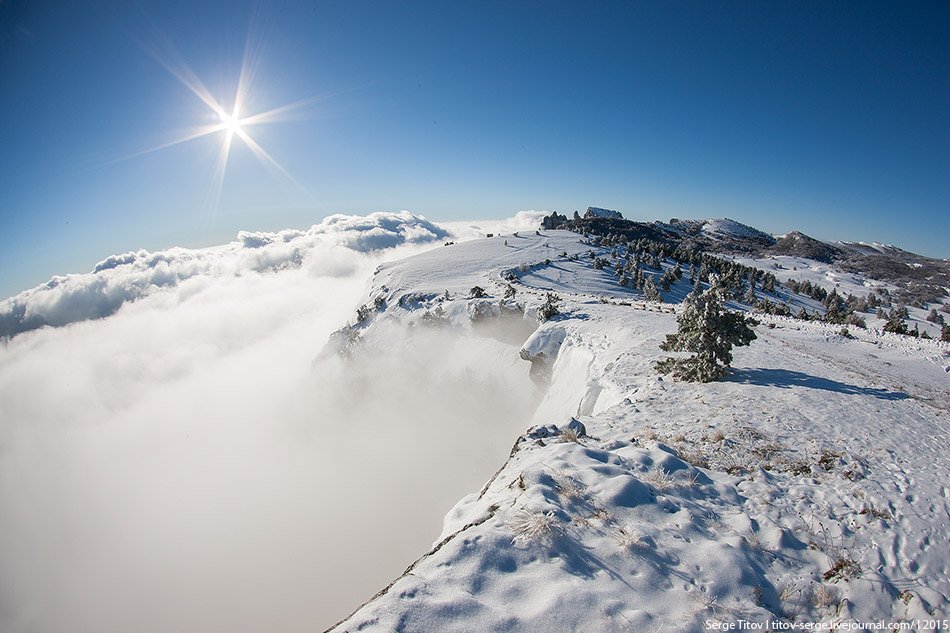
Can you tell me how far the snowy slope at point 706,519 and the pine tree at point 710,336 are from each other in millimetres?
979

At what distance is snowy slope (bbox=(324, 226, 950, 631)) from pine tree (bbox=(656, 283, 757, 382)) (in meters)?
0.98

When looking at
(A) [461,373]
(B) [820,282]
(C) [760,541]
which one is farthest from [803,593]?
(B) [820,282]

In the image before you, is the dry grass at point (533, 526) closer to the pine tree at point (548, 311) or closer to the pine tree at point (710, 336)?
the pine tree at point (710, 336)

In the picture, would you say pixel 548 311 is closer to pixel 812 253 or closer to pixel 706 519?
pixel 706 519

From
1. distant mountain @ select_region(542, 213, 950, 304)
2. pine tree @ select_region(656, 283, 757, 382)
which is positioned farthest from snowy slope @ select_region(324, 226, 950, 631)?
distant mountain @ select_region(542, 213, 950, 304)

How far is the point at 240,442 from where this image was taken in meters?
70.6

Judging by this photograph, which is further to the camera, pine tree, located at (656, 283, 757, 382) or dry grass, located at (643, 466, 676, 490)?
pine tree, located at (656, 283, 757, 382)

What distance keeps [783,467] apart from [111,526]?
11606 centimetres

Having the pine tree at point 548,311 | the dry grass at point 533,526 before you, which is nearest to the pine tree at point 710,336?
the dry grass at point 533,526

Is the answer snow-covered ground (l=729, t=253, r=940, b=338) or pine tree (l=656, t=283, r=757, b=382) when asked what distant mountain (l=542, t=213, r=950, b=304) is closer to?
snow-covered ground (l=729, t=253, r=940, b=338)

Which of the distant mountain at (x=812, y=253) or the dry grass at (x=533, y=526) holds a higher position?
the distant mountain at (x=812, y=253)

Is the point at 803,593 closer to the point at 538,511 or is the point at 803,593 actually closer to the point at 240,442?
the point at 538,511

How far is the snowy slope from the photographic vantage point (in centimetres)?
480

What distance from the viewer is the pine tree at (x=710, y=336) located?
1547cm
